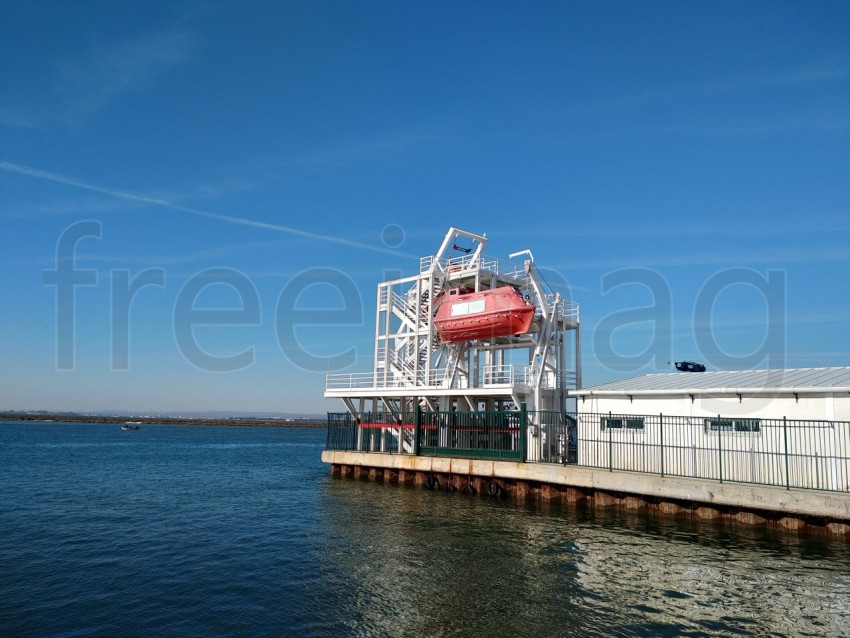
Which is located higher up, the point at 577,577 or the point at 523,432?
the point at 523,432

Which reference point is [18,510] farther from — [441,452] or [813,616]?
[813,616]

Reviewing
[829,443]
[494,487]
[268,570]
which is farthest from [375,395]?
[829,443]

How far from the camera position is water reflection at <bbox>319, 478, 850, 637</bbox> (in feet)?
43.1

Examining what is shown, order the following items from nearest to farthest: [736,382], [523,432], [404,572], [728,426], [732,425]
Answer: [404,572]
[732,425]
[728,426]
[736,382]
[523,432]

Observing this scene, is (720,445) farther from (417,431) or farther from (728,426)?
(417,431)

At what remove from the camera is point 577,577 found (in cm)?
1656

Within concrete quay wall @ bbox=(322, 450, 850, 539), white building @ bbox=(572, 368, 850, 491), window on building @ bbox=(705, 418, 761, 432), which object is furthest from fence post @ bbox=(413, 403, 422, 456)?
window on building @ bbox=(705, 418, 761, 432)

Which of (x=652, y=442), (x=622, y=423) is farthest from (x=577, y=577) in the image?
(x=622, y=423)

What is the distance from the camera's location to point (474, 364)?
4056cm

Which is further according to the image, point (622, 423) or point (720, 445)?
point (622, 423)

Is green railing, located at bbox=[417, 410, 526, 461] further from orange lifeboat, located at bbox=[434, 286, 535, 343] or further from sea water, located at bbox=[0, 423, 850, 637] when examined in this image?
orange lifeboat, located at bbox=[434, 286, 535, 343]

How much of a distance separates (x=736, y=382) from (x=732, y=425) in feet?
8.70

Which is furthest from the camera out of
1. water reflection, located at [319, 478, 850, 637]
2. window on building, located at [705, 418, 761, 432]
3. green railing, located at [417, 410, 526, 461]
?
green railing, located at [417, 410, 526, 461]

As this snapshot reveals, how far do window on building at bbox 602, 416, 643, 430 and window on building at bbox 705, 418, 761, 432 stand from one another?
9.84 feet
